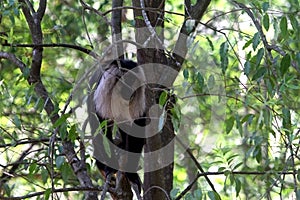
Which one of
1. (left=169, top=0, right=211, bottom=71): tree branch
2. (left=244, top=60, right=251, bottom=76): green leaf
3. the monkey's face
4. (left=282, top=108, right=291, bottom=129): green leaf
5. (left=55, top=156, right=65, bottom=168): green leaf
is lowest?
(left=55, top=156, right=65, bottom=168): green leaf

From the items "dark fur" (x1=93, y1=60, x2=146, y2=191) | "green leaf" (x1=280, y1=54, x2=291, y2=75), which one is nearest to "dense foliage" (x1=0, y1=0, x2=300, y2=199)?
"green leaf" (x1=280, y1=54, x2=291, y2=75)

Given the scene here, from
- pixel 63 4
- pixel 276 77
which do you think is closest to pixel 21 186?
pixel 63 4

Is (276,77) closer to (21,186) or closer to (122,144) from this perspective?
(122,144)

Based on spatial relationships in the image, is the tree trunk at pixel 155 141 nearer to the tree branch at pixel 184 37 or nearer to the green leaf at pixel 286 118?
the tree branch at pixel 184 37

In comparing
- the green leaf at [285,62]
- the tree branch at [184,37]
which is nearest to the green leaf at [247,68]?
the green leaf at [285,62]

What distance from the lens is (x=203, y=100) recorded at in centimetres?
297

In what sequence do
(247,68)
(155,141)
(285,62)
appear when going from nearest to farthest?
(285,62), (247,68), (155,141)

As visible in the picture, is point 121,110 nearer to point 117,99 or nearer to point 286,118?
point 117,99

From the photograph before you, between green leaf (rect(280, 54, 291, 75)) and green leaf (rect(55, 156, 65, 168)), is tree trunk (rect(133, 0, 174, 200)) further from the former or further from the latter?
green leaf (rect(280, 54, 291, 75))

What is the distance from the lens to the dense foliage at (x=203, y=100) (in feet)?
7.10

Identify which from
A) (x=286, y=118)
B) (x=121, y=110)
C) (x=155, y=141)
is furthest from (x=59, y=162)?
(x=286, y=118)

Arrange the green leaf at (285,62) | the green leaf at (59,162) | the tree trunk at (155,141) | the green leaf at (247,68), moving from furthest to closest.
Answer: the tree trunk at (155,141) → the green leaf at (59,162) → the green leaf at (247,68) → the green leaf at (285,62)

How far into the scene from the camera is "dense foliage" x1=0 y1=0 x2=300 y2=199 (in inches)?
85.2

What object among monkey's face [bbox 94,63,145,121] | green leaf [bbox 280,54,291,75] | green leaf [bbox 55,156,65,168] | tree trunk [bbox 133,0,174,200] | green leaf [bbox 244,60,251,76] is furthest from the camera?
monkey's face [bbox 94,63,145,121]
